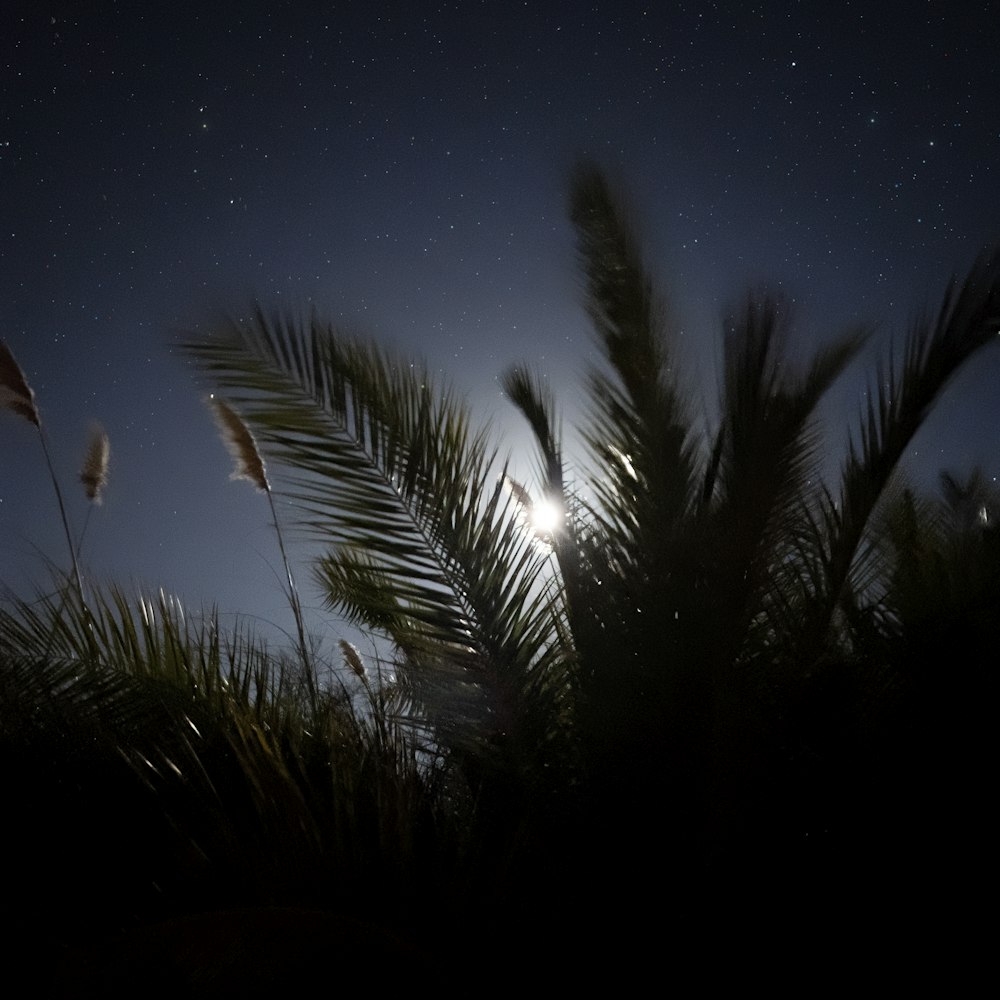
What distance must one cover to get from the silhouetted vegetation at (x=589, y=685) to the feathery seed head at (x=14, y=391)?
1677 millimetres

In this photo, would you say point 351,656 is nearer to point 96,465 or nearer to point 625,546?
point 96,465

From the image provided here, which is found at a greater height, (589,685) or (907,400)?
(907,400)

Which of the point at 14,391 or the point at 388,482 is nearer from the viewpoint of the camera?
the point at 388,482

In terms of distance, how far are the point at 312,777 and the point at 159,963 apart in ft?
1.66

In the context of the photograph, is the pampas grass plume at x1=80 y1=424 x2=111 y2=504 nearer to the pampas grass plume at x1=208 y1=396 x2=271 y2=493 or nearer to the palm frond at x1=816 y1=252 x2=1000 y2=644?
the pampas grass plume at x1=208 y1=396 x2=271 y2=493

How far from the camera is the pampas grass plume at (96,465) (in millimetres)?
4052

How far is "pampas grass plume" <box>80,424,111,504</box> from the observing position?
4.05 m

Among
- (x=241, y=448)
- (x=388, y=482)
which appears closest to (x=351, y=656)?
(x=241, y=448)

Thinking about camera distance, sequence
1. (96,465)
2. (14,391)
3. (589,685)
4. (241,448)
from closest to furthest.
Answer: (589,685) → (14,391) → (241,448) → (96,465)

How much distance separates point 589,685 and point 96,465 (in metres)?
3.42

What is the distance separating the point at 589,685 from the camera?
1972 millimetres

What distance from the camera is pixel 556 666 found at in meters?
2.12

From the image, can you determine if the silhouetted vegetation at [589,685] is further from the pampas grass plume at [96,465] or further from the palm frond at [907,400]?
the pampas grass plume at [96,465]

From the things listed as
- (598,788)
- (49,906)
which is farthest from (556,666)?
(49,906)
